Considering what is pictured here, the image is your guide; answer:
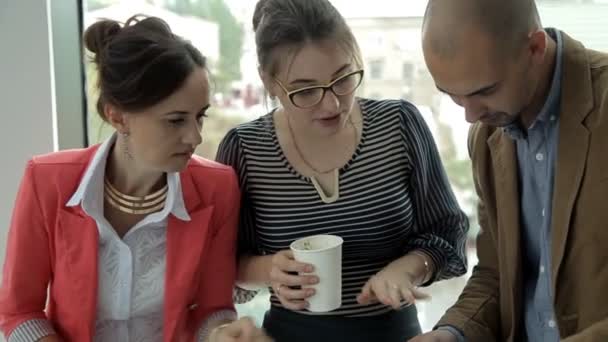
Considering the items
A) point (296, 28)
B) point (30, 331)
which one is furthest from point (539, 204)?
point (30, 331)

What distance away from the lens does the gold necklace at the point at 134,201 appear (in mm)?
1601

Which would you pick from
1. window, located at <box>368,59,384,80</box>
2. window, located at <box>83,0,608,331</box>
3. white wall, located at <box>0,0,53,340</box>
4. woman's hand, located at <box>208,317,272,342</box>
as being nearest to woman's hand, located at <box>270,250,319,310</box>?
woman's hand, located at <box>208,317,272,342</box>

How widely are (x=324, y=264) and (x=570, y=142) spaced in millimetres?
519

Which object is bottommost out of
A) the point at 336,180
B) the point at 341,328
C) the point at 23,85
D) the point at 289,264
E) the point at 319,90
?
the point at 341,328

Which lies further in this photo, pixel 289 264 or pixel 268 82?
pixel 268 82

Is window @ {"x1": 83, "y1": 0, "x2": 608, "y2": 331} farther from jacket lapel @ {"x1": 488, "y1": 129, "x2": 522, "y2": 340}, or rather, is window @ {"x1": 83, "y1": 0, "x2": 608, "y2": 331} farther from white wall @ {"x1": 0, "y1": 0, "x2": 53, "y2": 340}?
jacket lapel @ {"x1": 488, "y1": 129, "x2": 522, "y2": 340}

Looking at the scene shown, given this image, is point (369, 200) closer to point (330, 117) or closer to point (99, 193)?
point (330, 117)

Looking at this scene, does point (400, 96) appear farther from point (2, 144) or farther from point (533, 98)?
point (2, 144)

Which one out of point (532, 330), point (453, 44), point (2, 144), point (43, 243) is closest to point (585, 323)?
point (532, 330)

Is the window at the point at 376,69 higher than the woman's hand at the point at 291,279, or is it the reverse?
the window at the point at 376,69

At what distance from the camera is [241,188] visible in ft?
5.48

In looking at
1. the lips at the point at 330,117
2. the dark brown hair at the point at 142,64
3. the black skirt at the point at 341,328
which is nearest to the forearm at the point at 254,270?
the black skirt at the point at 341,328

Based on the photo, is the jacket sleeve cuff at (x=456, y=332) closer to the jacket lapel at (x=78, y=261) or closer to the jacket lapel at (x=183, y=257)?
the jacket lapel at (x=183, y=257)

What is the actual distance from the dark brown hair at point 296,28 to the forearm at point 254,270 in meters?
0.43
